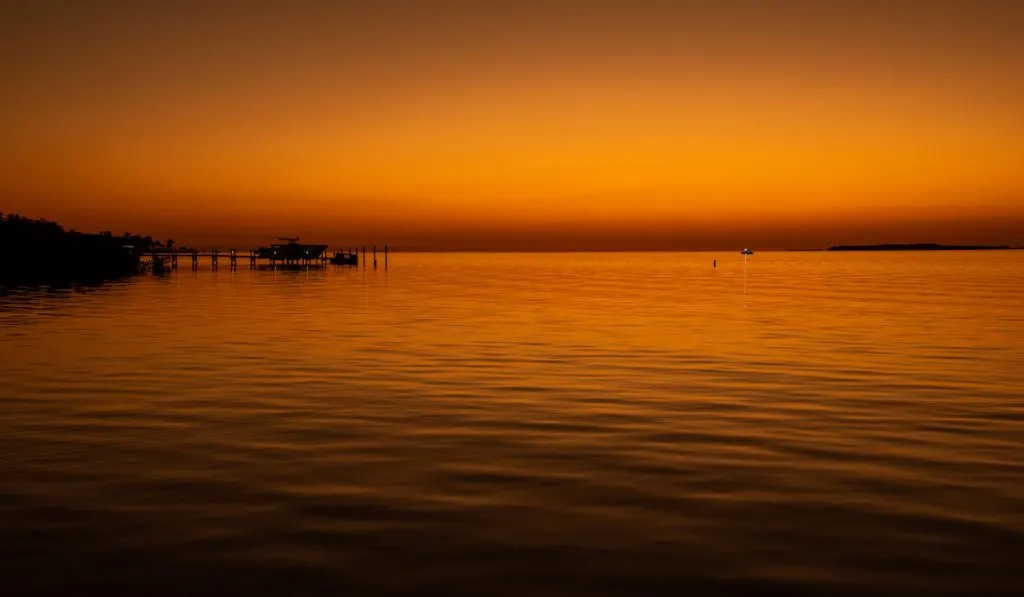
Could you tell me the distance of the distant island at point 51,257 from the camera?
80.1 metres

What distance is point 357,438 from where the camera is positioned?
578 inches

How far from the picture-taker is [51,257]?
85.2 m

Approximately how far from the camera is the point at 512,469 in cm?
1248

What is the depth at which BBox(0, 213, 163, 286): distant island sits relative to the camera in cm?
8012

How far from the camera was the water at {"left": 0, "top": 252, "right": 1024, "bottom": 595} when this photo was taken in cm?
848

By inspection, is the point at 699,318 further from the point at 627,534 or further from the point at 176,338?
the point at 627,534

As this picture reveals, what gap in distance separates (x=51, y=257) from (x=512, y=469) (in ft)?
280

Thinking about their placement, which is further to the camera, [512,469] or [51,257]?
[51,257]

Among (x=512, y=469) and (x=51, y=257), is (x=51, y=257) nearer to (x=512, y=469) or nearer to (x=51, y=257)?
(x=51, y=257)

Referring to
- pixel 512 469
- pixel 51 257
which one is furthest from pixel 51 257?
pixel 512 469

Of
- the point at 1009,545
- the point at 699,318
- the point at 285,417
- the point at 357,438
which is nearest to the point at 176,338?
the point at 285,417

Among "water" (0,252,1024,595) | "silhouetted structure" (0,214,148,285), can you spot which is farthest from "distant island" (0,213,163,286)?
"water" (0,252,1024,595)

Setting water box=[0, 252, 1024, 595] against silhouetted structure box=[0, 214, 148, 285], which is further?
silhouetted structure box=[0, 214, 148, 285]

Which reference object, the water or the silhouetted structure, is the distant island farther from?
the water
